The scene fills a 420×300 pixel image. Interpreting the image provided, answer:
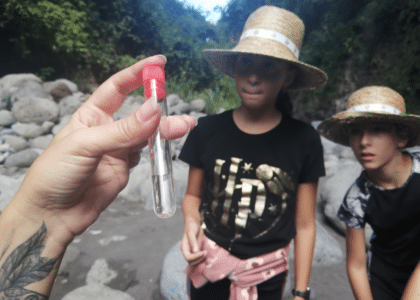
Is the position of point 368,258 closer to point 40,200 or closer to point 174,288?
point 174,288

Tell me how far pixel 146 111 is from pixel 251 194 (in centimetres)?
85

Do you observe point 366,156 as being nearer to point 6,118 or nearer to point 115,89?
point 115,89

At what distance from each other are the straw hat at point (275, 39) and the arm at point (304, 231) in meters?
0.64

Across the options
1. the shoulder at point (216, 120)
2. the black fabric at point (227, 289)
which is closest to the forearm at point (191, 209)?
the black fabric at point (227, 289)

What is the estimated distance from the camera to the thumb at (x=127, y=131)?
→ 0.71 m

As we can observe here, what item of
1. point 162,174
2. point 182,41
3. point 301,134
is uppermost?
point 182,41

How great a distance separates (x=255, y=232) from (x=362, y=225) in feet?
2.09

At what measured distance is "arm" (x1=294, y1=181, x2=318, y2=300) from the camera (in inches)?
55.7

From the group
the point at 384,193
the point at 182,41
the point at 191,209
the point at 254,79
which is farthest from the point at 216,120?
the point at 182,41

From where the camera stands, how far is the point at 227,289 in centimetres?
138

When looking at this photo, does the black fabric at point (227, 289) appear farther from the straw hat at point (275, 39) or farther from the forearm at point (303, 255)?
the straw hat at point (275, 39)

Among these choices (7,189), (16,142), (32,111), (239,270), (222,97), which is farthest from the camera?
(222,97)

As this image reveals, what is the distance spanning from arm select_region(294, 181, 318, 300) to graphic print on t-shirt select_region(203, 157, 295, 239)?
0.36ft

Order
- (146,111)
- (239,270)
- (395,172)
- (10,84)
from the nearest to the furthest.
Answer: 1. (146,111)
2. (239,270)
3. (395,172)
4. (10,84)
